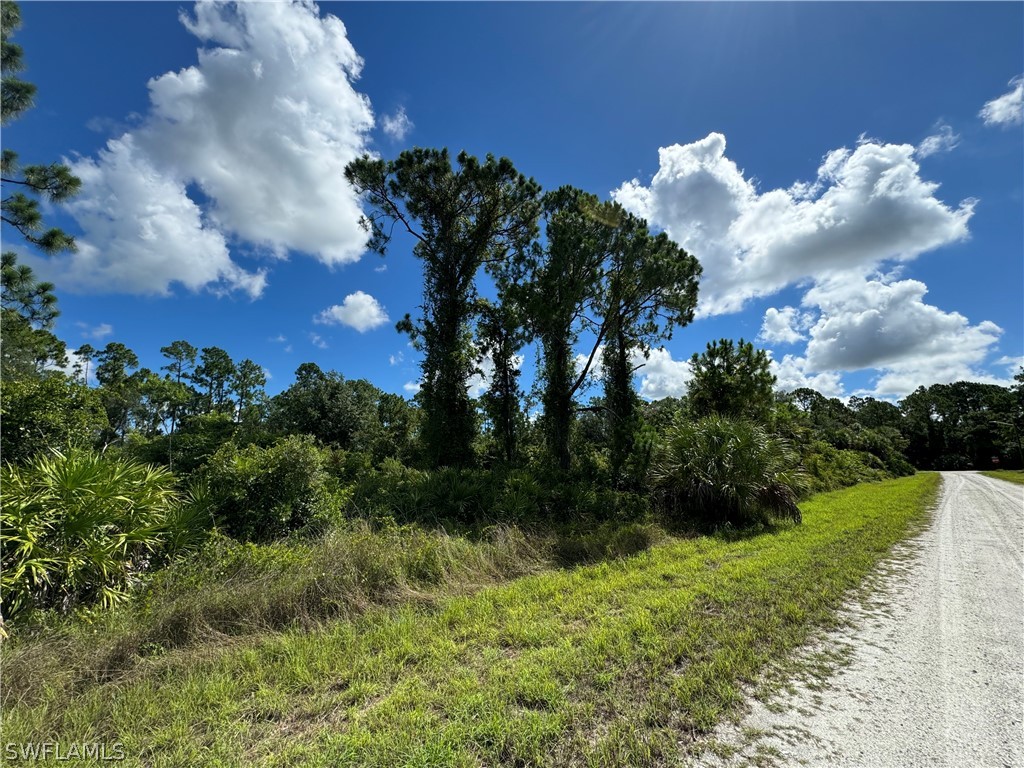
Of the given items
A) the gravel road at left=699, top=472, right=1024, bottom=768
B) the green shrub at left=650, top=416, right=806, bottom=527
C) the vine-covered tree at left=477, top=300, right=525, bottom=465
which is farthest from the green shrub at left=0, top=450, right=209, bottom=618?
the vine-covered tree at left=477, top=300, right=525, bottom=465

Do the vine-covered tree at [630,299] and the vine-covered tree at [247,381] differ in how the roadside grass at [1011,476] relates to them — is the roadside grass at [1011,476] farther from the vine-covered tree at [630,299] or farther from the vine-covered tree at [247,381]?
the vine-covered tree at [247,381]

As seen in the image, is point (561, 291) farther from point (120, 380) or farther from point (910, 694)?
point (120, 380)

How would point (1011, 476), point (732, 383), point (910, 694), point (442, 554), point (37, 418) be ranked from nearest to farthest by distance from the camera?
point (910, 694) → point (442, 554) → point (37, 418) → point (732, 383) → point (1011, 476)

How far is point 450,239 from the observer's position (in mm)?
19438

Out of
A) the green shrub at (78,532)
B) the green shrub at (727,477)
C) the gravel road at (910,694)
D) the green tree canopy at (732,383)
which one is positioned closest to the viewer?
the gravel road at (910,694)

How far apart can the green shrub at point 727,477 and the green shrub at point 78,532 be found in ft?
35.9

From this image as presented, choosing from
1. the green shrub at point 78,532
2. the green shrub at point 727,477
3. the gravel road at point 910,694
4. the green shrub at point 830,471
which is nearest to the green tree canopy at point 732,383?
the green shrub at point 830,471

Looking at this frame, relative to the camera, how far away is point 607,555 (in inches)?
303

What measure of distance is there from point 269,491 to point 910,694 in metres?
9.15

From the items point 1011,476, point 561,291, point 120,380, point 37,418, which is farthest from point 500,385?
point 120,380

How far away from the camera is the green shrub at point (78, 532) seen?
4484mm

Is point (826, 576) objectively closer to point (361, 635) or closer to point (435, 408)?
point (361, 635)

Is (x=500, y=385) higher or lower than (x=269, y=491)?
higher

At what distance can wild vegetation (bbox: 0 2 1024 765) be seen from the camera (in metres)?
3.00
